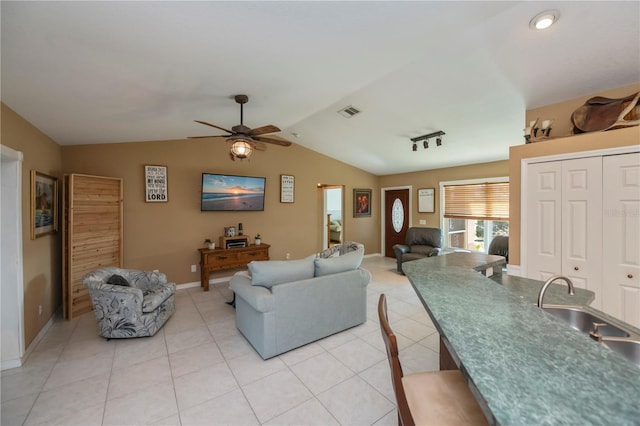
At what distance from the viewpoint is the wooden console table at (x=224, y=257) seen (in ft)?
14.6

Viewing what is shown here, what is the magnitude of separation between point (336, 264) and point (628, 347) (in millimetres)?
2102

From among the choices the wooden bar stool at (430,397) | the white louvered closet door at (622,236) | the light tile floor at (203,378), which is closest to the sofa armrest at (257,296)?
the light tile floor at (203,378)

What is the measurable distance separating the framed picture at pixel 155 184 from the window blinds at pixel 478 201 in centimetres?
585

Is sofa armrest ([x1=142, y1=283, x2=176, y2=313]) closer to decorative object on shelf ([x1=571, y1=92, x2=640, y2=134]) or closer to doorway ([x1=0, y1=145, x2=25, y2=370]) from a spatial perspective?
doorway ([x1=0, y1=145, x2=25, y2=370])

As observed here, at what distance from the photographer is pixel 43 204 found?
9.68 ft

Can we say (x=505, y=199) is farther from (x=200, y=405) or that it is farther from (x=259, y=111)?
(x=200, y=405)

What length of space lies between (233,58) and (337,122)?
262cm

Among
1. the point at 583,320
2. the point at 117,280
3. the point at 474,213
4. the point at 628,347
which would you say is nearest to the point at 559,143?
the point at 583,320

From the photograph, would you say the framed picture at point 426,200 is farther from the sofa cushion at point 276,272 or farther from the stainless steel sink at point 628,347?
the stainless steel sink at point 628,347

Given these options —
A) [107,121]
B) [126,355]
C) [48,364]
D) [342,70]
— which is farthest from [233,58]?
[48,364]

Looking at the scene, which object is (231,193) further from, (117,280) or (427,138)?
(427,138)

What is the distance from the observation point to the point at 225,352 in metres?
2.60

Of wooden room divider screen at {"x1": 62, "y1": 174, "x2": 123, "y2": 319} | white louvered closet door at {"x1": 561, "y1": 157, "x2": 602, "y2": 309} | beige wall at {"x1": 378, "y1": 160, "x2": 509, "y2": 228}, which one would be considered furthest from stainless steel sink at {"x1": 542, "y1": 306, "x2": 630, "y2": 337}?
wooden room divider screen at {"x1": 62, "y1": 174, "x2": 123, "y2": 319}

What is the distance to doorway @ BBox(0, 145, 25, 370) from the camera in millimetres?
2270
